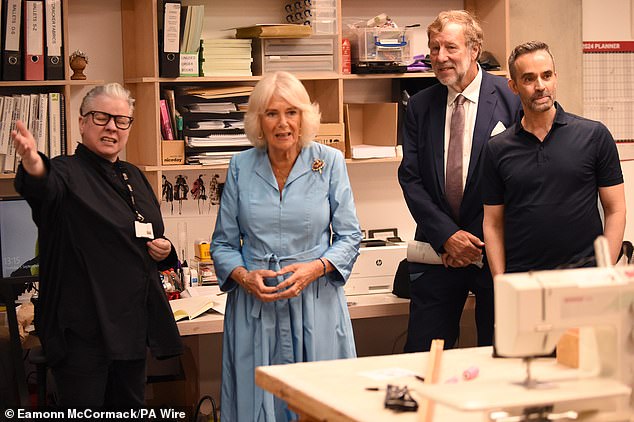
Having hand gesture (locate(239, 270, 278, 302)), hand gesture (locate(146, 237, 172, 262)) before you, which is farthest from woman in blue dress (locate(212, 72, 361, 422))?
hand gesture (locate(146, 237, 172, 262))

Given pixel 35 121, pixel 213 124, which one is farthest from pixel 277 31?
pixel 35 121

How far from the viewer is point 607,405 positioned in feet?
6.52

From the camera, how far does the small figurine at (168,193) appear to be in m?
4.53

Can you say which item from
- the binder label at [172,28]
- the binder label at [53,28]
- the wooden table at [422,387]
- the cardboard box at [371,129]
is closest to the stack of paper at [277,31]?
the binder label at [172,28]

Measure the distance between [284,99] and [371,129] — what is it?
156 centimetres

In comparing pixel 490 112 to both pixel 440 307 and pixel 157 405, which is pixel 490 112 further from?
pixel 157 405

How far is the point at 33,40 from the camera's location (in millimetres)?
4082

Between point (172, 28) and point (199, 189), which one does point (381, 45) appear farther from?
point (199, 189)

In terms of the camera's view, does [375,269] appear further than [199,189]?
No

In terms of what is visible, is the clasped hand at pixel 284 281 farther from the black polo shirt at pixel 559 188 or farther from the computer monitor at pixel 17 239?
the computer monitor at pixel 17 239

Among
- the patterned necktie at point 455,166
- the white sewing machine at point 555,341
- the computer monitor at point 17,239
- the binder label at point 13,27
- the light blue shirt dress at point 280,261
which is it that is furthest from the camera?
the binder label at point 13,27

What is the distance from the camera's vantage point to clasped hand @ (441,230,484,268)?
353 cm

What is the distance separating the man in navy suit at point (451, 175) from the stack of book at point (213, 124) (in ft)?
2.94

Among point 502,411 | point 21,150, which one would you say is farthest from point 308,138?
point 502,411
